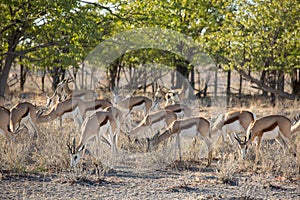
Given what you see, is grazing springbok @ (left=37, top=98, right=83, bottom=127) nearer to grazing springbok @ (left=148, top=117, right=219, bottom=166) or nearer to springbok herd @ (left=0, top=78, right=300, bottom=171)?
springbok herd @ (left=0, top=78, right=300, bottom=171)

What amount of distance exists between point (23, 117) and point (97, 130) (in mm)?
2177

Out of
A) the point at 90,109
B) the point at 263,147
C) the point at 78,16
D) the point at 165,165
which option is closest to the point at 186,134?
the point at 165,165

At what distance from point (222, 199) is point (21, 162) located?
3.54m

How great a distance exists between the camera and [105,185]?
21.9ft

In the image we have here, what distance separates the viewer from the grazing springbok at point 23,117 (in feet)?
30.6

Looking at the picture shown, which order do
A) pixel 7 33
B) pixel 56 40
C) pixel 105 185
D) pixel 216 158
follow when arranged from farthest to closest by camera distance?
pixel 7 33 → pixel 56 40 → pixel 216 158 → pixel 105 185

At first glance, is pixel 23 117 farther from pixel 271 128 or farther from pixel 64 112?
pixel 271 128

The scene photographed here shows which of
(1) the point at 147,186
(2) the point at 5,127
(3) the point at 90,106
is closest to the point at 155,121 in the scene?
(3) the point at 90,106

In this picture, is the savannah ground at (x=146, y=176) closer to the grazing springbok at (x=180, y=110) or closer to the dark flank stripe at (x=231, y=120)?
the dark flank stripe at (x=231, y=120)

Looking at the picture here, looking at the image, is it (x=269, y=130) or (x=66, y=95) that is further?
(x=66, y=95)

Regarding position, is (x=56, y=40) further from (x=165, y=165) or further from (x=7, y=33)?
(x=165, y=165)

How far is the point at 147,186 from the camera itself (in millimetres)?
6734

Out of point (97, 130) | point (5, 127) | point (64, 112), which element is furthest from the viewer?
point (64, 112)

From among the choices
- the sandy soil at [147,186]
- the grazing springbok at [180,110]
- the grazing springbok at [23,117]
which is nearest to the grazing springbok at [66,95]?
the grazing springbok at [23,117]
